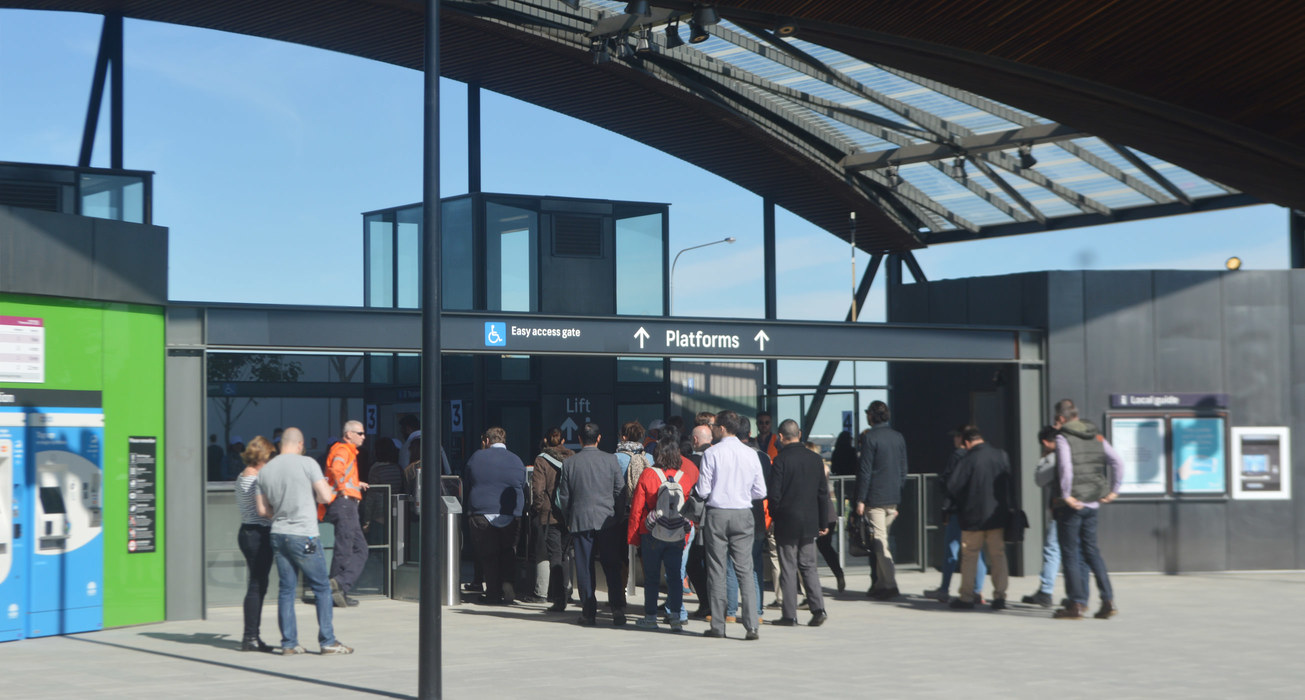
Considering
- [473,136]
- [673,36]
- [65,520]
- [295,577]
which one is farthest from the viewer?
[473,136]

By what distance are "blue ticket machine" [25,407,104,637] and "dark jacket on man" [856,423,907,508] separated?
22.1 feet

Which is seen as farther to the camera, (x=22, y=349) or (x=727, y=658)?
(x=22, y=349)

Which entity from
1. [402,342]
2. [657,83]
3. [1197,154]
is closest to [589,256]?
[657,83]

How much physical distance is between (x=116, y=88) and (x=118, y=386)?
31.5 ft

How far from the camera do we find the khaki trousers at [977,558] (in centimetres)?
1302

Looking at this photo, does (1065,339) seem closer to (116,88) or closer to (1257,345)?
(1257,345)

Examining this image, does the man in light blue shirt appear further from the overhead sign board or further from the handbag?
the overhead sign board

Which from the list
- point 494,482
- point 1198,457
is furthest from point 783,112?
point 494,482

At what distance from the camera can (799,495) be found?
38.3 feet

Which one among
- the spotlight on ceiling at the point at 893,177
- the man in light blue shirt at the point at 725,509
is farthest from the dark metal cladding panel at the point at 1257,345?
the man in light blue shirt at the point at 725,509

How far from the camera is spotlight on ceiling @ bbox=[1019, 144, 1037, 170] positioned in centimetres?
1944

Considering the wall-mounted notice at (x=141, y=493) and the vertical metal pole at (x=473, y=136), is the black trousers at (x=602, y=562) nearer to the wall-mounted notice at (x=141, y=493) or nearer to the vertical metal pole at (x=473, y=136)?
the wall-mounted notice at (x=141, y=493)

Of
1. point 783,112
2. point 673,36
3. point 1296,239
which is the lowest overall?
point 1296,239

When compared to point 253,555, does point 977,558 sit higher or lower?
lower
